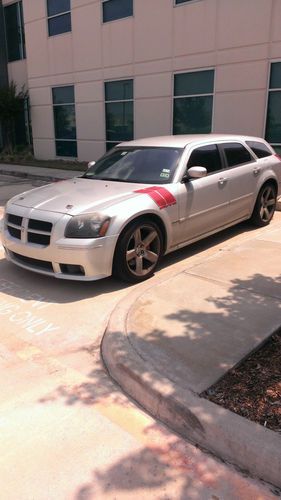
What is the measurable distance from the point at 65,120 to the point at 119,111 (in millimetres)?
3281

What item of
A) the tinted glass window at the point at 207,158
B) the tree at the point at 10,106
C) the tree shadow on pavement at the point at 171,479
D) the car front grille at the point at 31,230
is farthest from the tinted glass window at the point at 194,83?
the tree shadow on pavement at the point at 171,479

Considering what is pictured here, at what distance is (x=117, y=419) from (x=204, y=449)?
60cm

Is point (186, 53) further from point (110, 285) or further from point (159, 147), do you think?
point (110, 285)

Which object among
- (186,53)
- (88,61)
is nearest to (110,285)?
(186,53)

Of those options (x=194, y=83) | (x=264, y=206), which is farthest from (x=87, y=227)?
(x=194, y=83)

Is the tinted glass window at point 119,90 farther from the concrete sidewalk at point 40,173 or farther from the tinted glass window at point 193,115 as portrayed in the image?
the concrete sidewalk at point 40,173

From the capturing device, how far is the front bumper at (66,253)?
456cm

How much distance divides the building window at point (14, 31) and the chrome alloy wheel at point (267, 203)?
17277 millimetres

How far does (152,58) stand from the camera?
13930 millimetres

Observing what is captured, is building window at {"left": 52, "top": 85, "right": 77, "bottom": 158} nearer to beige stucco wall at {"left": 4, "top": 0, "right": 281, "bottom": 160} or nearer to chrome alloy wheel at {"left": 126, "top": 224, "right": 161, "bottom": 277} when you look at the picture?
beige stucco wall at {"left": 4, "top": 0, "right": 281, "bottom": 160}

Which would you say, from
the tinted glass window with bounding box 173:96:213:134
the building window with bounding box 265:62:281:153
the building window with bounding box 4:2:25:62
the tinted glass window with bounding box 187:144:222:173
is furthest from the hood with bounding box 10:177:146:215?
the building window with bounding box 4:2:25:62

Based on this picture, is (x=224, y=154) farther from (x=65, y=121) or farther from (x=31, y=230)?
(x=65, y=121)

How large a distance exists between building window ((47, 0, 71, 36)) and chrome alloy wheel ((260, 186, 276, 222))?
1274 centimetres

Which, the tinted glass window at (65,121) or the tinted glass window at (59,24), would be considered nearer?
the tinted glass window at (59,24)
